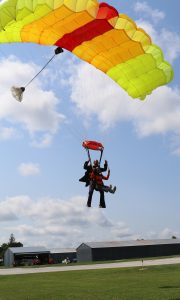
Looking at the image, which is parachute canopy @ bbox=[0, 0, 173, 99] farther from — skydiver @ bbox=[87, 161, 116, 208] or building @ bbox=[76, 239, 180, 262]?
building @ bbox=[76, 239, 180, 262]

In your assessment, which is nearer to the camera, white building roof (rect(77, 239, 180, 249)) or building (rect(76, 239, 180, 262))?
building (rect(76, 239, 180, 262))

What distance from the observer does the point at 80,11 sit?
1247 cm

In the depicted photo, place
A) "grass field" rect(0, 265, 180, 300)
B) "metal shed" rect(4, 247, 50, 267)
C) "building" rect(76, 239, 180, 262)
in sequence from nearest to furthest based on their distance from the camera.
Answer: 1. "grass field" rect(0, 265, 180, 300)
2. "building" rect(76, 239, 180, 262)
3. "metal shed" rect(4, 247, 50, 267)

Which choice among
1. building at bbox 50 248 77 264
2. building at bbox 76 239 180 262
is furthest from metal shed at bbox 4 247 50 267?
building at bbox 76 239 180 262

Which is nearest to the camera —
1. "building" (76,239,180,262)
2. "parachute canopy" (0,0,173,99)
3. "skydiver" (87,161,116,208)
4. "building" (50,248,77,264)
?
"parachute canopy" (0,0,173,99)

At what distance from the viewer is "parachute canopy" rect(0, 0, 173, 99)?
1220 centimetres

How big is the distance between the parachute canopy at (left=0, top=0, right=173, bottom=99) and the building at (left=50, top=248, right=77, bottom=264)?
2235 inches

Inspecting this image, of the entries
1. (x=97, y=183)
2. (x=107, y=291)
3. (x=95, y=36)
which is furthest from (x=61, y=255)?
(x=95, y=36)

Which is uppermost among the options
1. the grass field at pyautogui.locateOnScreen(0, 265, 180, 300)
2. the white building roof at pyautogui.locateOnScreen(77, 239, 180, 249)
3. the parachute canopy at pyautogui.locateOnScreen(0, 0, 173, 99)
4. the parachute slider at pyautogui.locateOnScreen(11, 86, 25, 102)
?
the parachute canopy at pyautogui.locateOnScreen(0, 0, 173, 99)

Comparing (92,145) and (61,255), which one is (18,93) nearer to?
(92,145)

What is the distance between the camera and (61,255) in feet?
236

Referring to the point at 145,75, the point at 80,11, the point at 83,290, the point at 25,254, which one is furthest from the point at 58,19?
the point at 25,254

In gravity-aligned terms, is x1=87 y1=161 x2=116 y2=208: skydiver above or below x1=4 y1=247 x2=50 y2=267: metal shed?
above

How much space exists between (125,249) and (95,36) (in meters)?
48.8
